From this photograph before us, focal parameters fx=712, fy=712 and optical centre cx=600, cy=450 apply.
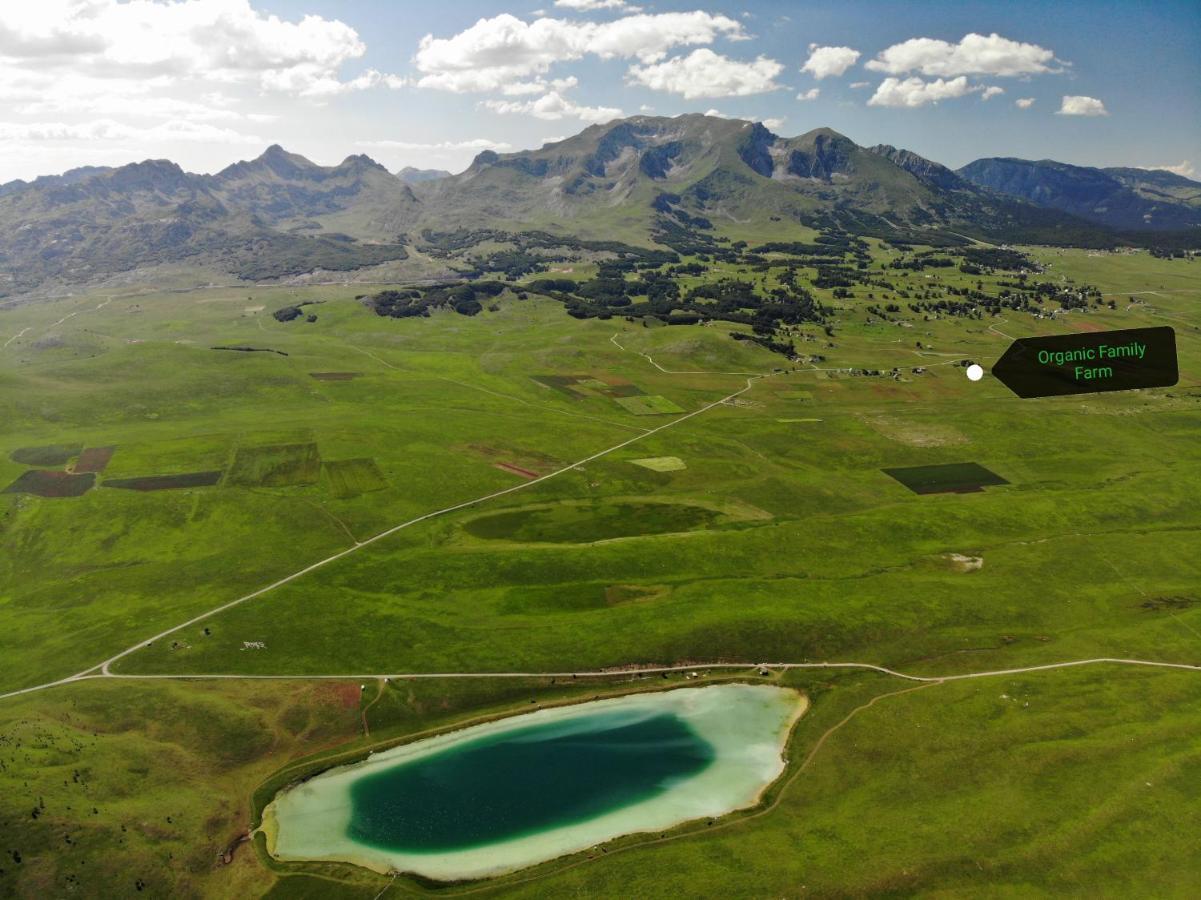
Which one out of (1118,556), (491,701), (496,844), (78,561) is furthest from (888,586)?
(78,561)

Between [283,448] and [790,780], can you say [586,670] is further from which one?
[283,448]

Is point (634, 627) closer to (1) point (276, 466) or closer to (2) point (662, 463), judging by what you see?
(2) point (662, 463)

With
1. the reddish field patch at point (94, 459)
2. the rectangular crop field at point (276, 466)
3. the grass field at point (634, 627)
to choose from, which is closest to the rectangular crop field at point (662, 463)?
the grass field at point (634, 627)

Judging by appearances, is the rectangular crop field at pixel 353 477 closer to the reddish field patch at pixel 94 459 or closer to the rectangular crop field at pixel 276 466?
the rectangular crop field at pixel 276 466

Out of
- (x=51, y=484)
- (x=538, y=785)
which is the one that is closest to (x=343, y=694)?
(x=538, y=785)

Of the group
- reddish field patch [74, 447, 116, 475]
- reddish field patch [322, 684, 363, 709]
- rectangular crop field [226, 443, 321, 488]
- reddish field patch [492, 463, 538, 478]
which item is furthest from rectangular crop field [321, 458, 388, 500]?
reddish field patch [322, 684, 363, 709]

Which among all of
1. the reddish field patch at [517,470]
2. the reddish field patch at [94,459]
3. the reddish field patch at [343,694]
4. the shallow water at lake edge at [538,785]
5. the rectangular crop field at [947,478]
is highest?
the reddish field patch at [94,459]

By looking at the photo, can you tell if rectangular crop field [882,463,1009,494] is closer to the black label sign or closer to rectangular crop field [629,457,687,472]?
rectangular crop field [629,457,687,472]
